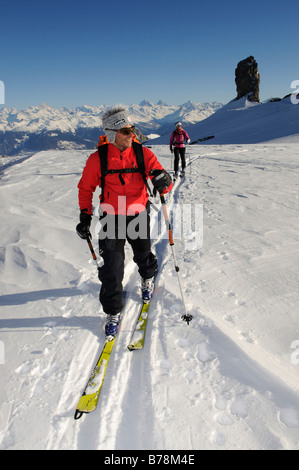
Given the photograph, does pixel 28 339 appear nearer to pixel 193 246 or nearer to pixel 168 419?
pixel 168 419

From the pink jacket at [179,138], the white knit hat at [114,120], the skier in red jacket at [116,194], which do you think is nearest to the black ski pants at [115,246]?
the skier in red jacket at [116,194]

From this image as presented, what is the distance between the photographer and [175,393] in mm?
2164

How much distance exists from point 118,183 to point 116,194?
0.13 m

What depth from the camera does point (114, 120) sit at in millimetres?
2734

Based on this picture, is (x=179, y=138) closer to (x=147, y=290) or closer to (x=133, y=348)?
(x=147, y=290)

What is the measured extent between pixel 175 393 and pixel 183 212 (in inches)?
188

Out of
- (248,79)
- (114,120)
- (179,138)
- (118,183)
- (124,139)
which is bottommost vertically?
(118,183)

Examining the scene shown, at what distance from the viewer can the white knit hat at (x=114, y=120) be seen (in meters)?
2.72

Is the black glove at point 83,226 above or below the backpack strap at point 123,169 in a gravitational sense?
below

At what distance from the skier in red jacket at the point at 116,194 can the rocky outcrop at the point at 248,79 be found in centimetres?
6582

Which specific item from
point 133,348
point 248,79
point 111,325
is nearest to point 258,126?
point 111,325

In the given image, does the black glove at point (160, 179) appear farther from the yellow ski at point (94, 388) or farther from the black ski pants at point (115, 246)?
the yellow ski at point (94, 388)

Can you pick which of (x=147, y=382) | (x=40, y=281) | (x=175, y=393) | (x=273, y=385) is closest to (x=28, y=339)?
(x=40, y=281)
